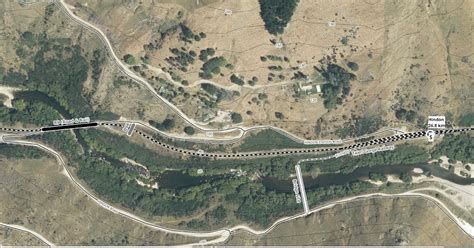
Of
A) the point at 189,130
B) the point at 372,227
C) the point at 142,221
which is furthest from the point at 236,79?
the point at 372,227

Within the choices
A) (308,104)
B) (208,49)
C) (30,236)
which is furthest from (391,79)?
(30,236)

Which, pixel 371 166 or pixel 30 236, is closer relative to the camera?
pixel 30 236

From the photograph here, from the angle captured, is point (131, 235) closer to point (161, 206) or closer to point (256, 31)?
point (161, 206)

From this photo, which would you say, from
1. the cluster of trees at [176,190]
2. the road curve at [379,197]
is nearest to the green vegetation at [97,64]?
the cluster of trees at [176,190]

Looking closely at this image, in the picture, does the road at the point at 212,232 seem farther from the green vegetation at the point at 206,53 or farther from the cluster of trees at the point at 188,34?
the cluster of trees at the point at 188,34

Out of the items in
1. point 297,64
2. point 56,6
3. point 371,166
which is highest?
point 56,6

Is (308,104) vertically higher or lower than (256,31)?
lower

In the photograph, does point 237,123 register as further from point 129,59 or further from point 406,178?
point 406,178
